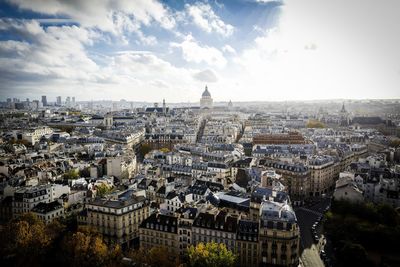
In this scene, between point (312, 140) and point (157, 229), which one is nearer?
point (157, 229)

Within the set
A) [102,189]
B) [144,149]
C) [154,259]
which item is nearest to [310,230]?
[154,259]

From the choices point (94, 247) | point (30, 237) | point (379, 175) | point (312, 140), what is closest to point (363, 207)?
point (379, 175)

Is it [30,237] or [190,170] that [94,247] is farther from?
[190,170]

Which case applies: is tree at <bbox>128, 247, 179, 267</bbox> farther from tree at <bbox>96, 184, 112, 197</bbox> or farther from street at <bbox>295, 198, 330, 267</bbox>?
tree at <bbox>96, 184, 112, 197</bbox>

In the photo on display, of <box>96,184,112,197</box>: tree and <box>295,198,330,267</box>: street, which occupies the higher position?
<box>96,184,112,197</box>: tree

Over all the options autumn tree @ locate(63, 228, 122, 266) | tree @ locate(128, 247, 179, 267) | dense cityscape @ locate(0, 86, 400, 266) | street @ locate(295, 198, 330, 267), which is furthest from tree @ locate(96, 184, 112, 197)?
street @ locate(295, 198, 330, 267)

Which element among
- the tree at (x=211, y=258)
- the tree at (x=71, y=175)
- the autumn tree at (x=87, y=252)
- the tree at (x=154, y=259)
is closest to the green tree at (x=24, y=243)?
the autumn tree at (x=87, y=252)

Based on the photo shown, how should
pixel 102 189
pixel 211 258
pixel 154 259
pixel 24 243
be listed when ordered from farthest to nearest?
pixel 102 189 < pixel 24 243 < pixel 154 259 < pixel 211 258

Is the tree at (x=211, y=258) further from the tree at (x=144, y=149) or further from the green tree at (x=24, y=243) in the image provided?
the tree at (x=144, y=149)

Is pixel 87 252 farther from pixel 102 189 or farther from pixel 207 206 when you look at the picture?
pixel 102 189

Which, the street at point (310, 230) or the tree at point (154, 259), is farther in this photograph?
the street at point (310, 230)

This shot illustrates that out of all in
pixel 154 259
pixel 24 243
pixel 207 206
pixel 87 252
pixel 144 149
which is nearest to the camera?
pixel 154 259
